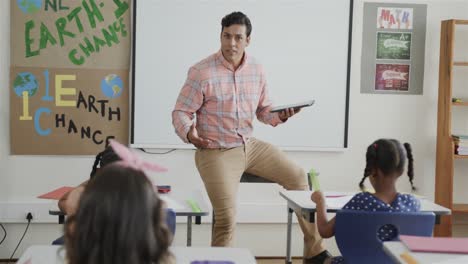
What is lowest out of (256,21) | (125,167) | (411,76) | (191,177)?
(191,177)

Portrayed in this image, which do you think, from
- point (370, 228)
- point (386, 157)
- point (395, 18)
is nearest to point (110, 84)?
point (395, 18)

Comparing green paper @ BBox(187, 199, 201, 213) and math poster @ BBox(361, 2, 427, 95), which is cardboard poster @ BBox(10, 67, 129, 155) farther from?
math poster @ BBox(361, 2, 427, 95)

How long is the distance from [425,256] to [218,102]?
6.30 feet

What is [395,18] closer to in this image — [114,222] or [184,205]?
[184,205]

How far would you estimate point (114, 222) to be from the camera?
127 cm

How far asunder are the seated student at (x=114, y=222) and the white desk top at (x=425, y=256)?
0.93 metres

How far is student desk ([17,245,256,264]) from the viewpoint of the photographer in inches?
76.9

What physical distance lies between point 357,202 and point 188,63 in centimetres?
239

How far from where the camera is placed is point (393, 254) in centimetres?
197

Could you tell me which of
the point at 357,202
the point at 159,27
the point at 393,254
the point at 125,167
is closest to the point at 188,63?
the point at 159,27

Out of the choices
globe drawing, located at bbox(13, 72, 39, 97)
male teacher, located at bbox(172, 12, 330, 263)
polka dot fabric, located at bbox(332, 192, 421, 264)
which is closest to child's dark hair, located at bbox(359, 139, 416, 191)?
polka dot fabric, located at bbox(332, 192, 421, 264)

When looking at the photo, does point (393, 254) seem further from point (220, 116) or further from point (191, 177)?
point (191, 177)

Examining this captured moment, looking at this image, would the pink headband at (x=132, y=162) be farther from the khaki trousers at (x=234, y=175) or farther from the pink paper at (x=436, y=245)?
the khaki trousers at (x=234, y=175)

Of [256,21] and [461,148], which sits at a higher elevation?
[256,21]
